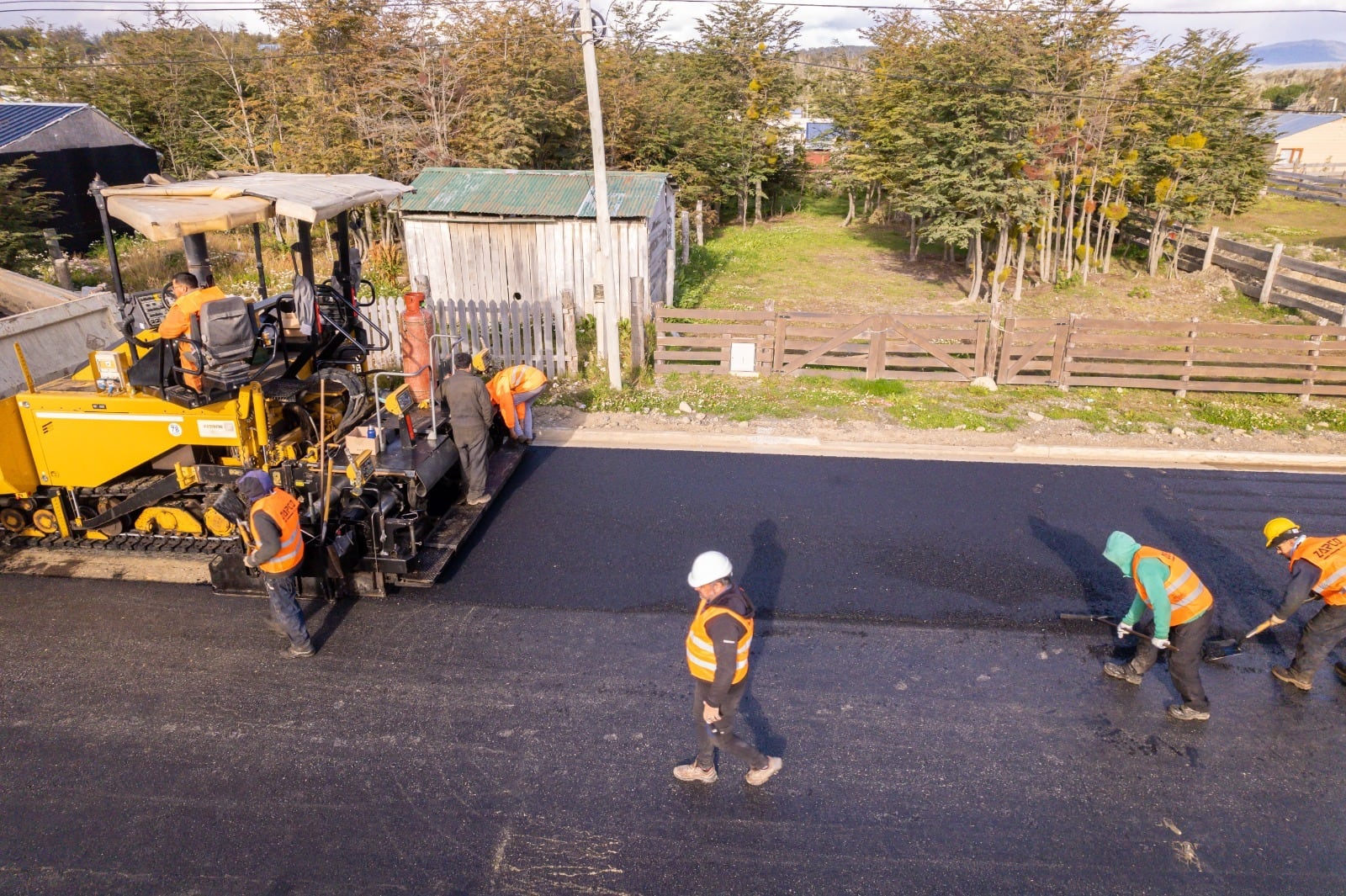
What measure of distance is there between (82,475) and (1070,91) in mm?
19987

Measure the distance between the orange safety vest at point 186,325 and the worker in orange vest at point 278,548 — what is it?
1.17 meters

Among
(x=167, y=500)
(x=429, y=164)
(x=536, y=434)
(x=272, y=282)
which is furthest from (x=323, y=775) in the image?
(x=429, y=164)

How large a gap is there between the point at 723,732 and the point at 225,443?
15.6 feet

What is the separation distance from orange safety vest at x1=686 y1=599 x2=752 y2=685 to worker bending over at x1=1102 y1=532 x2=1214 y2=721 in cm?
267

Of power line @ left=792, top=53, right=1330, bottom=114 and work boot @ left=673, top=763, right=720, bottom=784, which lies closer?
work boot @ left=673, top=763, right=720, bottom=784

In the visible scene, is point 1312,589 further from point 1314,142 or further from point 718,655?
point 1314,142

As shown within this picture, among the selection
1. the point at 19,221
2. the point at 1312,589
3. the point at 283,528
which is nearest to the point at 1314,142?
the point at 1312,589

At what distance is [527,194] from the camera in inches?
596

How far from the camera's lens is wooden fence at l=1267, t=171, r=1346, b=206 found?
32.1 metres

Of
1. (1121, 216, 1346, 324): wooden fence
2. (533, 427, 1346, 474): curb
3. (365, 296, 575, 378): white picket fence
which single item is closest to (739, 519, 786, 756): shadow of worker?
Answer: (533, 427, 1346, 474): curb

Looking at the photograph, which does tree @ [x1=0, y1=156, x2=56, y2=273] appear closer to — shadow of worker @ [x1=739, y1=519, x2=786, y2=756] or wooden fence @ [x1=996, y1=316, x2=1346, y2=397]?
shadow of worker @ [x1=739, y1=519, x2=786, y2=756]

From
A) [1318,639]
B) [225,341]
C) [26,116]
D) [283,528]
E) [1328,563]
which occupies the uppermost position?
[26,116]

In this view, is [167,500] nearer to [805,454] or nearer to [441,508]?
[441,508]

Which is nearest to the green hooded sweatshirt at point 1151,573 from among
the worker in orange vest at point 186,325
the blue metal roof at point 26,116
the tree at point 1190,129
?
the worker in orange vest at point 186,325
